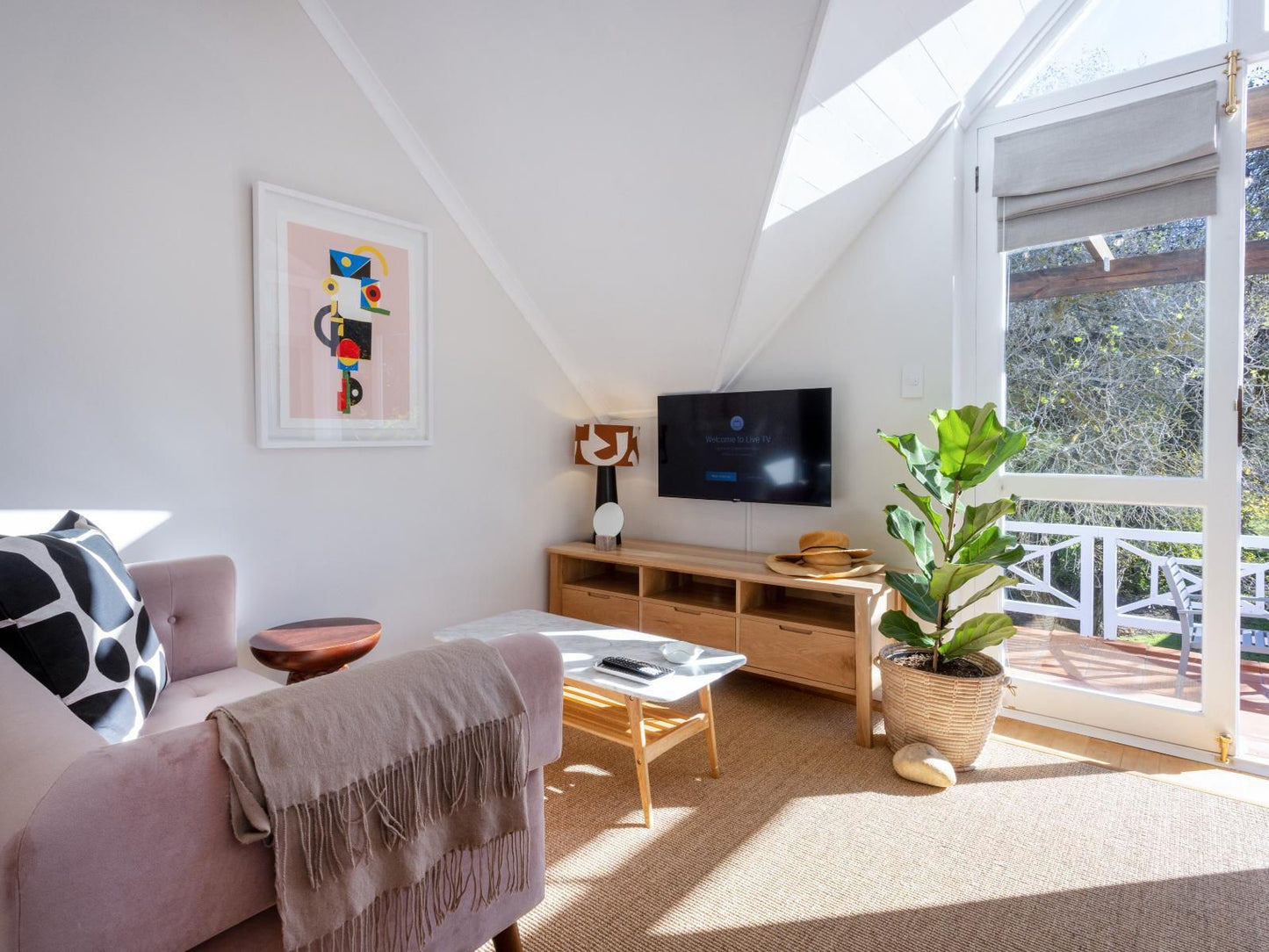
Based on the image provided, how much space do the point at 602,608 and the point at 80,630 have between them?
2.40 meters

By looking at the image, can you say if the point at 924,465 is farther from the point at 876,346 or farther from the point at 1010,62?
the point at 1010,62

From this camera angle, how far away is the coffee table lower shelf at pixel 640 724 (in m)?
2.10

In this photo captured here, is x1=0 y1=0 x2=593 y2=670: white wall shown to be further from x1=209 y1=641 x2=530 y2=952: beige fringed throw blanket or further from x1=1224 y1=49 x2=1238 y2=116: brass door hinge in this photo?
x1=1224 y1=49 x2=1238 y2=116: brass door hinge

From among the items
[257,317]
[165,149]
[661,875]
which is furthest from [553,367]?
[661,875]

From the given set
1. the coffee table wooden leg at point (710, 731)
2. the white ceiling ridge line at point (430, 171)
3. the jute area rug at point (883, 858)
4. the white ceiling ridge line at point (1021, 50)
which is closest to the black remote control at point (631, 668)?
the coffee table wooden leg at point (710, 731)

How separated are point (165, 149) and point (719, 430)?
99.3 inches

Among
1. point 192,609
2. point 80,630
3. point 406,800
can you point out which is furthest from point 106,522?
point 406,800

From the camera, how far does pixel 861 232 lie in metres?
3.24

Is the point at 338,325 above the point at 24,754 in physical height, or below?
above

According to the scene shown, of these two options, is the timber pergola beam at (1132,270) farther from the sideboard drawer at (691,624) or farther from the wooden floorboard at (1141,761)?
the sideboard drawer at (691,624)

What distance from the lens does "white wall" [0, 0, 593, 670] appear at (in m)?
2.08

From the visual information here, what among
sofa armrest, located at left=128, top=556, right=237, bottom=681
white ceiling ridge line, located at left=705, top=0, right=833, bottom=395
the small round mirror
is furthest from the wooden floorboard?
sofa armrest, located at left=128, top=556, right=237, bottom=681

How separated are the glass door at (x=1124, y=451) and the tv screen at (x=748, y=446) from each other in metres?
0.72

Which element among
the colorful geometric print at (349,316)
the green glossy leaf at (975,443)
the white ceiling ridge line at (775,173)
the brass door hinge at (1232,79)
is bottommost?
the green glossy leaf at (975,443)
